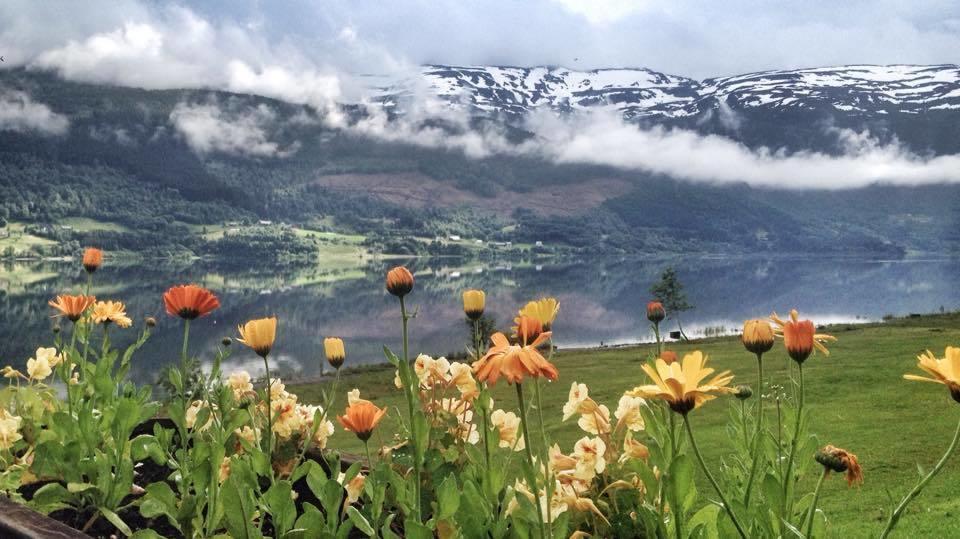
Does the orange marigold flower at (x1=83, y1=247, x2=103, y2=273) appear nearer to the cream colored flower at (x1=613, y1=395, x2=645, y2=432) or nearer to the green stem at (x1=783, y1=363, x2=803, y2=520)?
the cream colored flower at (x1=613, y1=395, x2=645, y2=432)

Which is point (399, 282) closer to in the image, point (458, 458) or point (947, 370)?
point (458, 458)

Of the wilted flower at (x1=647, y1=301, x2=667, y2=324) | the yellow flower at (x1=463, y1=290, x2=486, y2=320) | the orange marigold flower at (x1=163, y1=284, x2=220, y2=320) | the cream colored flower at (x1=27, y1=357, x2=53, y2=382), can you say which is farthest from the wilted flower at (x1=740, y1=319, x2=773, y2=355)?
the cream colored flower at (x1=27, y1=357, x2=53, y2=382)

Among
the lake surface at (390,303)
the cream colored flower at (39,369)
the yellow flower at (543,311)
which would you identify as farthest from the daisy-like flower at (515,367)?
the lake surface at (390,303)

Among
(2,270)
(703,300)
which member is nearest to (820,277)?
(703,300)

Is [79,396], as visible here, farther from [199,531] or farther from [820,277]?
[820,277]

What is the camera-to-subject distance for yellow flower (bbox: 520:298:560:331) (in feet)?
4.76

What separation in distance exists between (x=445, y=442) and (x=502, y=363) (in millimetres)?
1048

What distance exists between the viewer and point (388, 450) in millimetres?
2045

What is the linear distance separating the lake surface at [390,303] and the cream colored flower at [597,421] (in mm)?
54075

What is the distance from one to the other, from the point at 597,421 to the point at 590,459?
0.14 meters

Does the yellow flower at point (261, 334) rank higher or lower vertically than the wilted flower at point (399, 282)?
lower

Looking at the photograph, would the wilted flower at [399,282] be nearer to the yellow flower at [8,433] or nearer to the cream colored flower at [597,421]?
the cream colored flower at [597,421]

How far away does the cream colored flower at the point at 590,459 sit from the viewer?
65.6 inches

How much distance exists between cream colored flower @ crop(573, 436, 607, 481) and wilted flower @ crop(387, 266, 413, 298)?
0.51m
